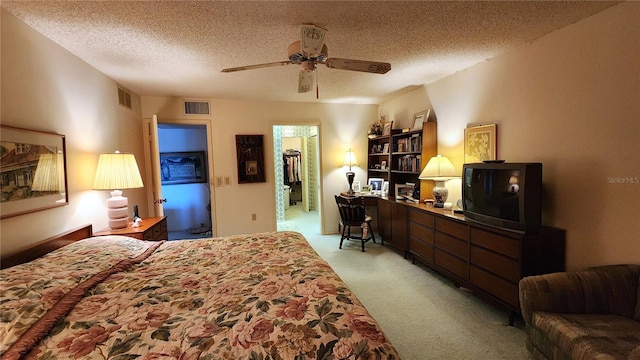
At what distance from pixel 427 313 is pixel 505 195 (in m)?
1.21

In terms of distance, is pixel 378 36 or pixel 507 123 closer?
pixel 378 36

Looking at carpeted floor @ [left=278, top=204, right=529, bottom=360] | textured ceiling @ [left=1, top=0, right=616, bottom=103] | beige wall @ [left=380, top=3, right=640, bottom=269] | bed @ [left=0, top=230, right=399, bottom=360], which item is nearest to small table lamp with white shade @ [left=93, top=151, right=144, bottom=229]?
bed @ [left=0, top=230, right=399, bottom=360]

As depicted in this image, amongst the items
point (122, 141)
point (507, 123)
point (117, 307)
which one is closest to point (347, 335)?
point (117, 307)

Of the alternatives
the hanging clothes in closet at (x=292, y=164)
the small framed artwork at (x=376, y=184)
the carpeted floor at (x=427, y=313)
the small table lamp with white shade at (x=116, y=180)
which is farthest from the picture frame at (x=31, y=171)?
the hanging clothes in closet at (x=292, y=164)

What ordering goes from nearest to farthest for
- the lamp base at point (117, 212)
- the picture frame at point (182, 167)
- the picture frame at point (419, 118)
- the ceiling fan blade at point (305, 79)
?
the ceiling fan blade at point (305, 79)
the lamp base at point (117, 212)
the picture frame at point (419, 118)
the picture frame at point (182, 167)

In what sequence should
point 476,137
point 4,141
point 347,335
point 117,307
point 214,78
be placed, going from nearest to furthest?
1. point 347,335
2. point 117,307
3. point 4,141
4. point 476,137
5. point 214,78

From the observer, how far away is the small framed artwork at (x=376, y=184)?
4746 mm

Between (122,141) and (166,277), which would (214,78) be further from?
(166,277)

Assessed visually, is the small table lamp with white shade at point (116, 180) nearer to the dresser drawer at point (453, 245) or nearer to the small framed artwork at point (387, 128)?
the dresser drawer at point (453, 245)

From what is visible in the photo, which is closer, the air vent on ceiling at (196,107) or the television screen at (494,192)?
the television screen at (494,192)

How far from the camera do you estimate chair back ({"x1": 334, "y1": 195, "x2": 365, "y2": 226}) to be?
13.5ft

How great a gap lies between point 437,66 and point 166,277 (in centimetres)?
319

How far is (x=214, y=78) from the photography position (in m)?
3.24

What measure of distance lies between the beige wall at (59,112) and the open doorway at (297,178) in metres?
3.12
